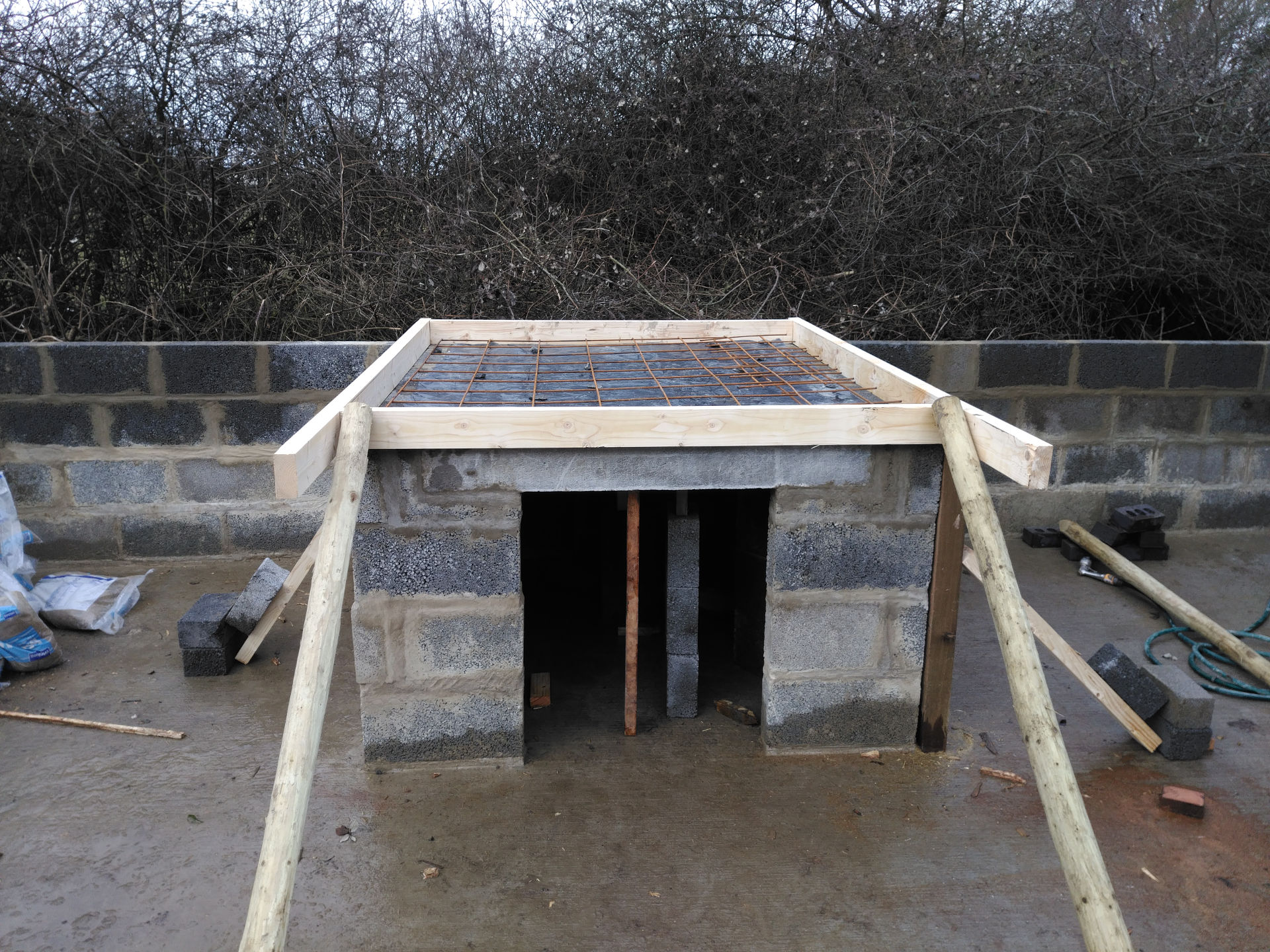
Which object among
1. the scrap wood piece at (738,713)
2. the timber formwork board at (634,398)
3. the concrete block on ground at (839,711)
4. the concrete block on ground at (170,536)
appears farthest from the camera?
the concrete block on ground at (170,536)

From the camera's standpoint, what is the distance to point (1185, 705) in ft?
10.9

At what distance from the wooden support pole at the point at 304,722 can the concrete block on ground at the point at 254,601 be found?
1830 mm

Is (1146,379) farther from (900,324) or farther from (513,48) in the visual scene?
(513,48)

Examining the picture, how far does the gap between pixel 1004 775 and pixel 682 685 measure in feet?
4.04

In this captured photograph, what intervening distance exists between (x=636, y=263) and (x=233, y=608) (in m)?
3.67

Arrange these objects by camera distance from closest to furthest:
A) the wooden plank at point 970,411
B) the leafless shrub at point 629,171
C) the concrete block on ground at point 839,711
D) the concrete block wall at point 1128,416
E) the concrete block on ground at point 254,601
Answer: the wooden plank at point 970,411
the concrete block on ground at point 839,711
the concrete block on ground at point 254,601
the concrete block wall at point 1128,416
the leafless shrub at point 629,171

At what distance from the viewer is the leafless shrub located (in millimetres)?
6031

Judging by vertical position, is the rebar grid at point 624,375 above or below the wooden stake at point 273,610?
above

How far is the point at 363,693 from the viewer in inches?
125

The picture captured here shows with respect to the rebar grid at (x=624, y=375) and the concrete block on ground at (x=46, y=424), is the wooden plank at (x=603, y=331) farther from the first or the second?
the concrete block on ground at (x=46, y=424)

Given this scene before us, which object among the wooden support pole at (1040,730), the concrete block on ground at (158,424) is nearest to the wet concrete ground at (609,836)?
the wooden support pole at (1040,730)

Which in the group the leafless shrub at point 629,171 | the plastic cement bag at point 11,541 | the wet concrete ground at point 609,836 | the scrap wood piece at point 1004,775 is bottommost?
the wet concrete ground at point 609,836

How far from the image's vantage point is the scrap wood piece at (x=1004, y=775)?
3.25 meters

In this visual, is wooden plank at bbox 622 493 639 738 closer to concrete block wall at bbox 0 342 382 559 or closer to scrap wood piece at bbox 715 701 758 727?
scrap wood piece at bbox 715 701 758 727
